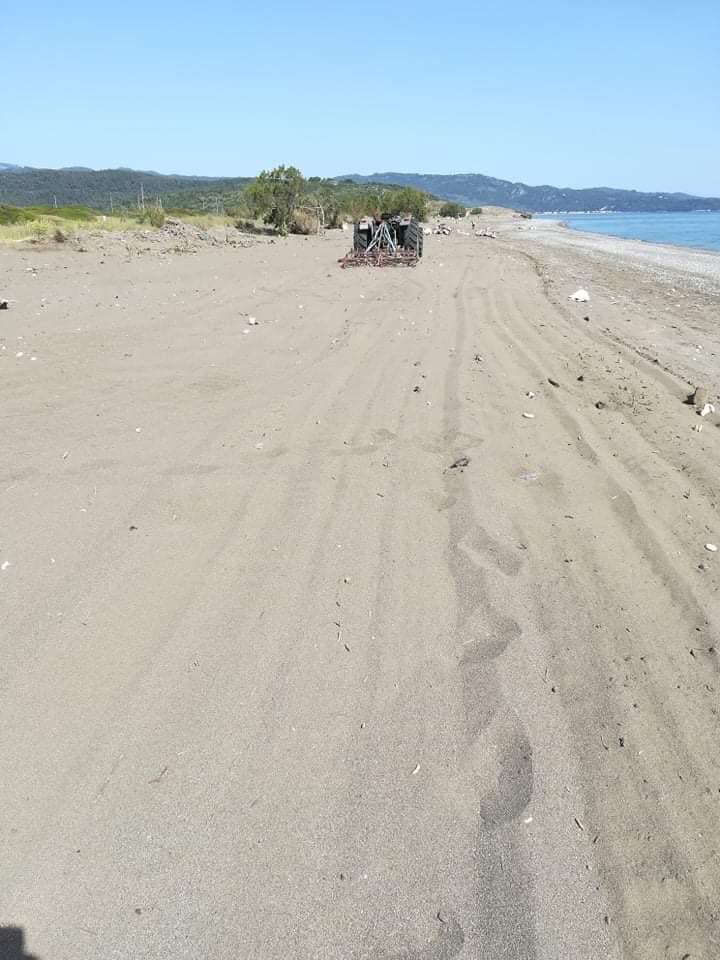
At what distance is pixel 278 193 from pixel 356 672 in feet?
122

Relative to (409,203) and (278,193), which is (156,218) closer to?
(278,193)

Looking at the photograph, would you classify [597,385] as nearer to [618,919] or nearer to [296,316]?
[296,316]

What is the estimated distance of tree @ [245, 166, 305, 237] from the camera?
36406 mm

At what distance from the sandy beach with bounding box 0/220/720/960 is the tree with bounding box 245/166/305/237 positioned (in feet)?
107

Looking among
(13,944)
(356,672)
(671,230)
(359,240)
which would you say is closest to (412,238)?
(359,240)

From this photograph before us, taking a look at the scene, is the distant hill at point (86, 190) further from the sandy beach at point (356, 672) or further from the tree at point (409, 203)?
the sandy beach at point (356, 672)

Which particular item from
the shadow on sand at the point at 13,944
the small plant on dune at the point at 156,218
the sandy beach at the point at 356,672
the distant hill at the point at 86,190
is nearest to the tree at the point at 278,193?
the small plant on dune at the point at 156,218

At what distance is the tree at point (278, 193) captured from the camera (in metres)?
36.4

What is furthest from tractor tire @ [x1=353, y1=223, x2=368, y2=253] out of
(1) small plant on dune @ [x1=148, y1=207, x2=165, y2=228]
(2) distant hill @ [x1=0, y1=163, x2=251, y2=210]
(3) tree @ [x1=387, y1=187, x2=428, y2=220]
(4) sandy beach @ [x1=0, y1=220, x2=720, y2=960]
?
(2) distant hill @ [x1=0, y1=163, x2=251, y2=210]

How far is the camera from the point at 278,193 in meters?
36.4

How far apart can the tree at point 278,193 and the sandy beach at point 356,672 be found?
1289 inches

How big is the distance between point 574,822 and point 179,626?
1.72 metres

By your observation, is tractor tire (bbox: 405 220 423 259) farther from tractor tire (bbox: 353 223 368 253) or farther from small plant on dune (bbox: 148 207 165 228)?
small plant on dune (bbox: 148 207 165 228)

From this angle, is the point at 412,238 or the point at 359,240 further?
the point at 412,238
